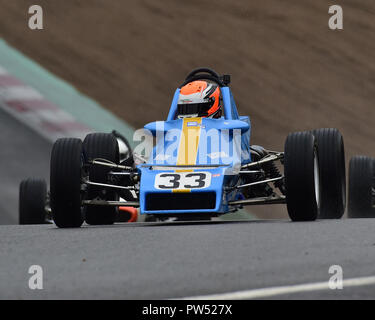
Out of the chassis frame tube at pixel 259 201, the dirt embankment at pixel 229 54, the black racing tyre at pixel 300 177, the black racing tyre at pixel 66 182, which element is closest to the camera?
the black racing tyre at pixel 300 177

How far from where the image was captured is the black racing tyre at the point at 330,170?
10953mm

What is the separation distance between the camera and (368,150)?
829 inches

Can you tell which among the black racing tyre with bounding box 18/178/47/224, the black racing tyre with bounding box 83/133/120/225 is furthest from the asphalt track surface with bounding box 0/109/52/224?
the black racing tyre with bounding box 83/133/120/225

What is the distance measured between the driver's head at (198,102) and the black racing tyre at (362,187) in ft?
7.95

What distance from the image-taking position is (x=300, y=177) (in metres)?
9.56

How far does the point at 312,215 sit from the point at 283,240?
2331 mm

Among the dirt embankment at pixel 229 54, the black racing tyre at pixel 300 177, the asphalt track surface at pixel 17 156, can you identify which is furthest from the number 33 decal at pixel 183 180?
the dirt embankment at pixel 229 54

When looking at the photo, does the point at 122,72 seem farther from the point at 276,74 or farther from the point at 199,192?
the point at 199,192

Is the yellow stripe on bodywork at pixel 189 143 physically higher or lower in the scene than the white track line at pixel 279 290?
higher

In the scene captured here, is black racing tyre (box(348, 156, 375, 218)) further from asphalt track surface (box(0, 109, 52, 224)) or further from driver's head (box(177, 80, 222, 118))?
asphalt track surface (box(0, 109, 52, 224))

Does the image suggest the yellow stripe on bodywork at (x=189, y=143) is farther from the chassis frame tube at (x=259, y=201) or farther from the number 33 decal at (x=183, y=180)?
the chassis frame tube at (x=259, y=201)

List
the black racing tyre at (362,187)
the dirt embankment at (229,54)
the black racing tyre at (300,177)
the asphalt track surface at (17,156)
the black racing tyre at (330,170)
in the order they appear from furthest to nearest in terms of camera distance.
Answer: the dirt embankment at (229,54) → the asphalt track surface at (17,156) → the black racing tyre at (362,187) → the black racing tyre at (330,170) → the black racing tyre at (300,177)
